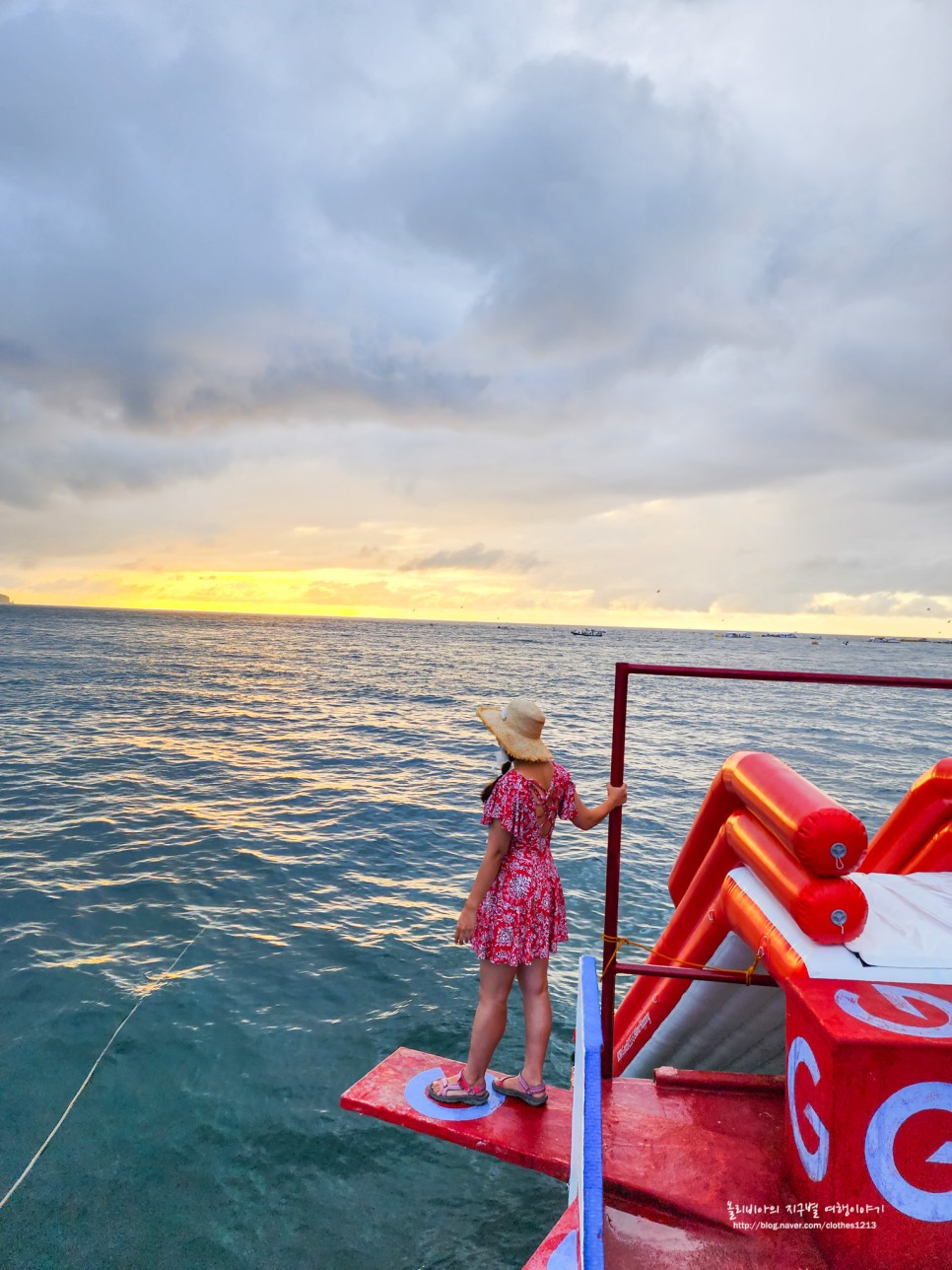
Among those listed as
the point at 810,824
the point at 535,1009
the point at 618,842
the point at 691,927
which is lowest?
the point at 535,1009

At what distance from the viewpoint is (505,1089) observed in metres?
4.11

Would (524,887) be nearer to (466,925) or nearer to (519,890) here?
(519,890)

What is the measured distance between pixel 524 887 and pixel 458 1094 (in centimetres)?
125

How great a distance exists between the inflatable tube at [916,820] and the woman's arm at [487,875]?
90.7 inches

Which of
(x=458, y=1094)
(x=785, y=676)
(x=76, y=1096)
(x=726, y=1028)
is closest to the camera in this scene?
(x=785, y=676)

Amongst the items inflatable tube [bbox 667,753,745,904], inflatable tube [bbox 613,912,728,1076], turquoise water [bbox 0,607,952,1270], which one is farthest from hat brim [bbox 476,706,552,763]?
turquoise water [bbox 0,607,952,1270]

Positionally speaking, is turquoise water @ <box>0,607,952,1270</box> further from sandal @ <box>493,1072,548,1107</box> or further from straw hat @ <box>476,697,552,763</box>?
straw hat @ <box>476,697,552,763</box>

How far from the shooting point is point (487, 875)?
3.68 meters

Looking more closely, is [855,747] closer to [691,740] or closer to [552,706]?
[691,740]

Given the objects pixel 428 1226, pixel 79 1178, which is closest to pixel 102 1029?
pixel 79 1178

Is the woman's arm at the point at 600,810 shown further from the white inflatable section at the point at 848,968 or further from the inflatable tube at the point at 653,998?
the white inflatable section at the point at 848,968

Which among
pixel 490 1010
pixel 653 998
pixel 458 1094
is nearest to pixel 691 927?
pixel 653 998

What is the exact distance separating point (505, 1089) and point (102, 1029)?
4.00 metres

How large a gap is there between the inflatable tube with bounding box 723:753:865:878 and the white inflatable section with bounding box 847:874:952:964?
0.32m
